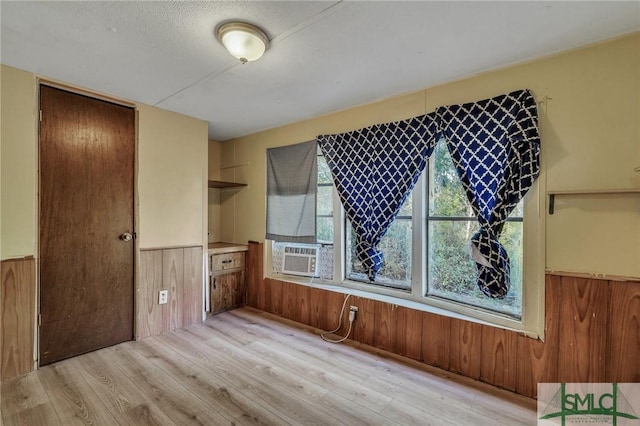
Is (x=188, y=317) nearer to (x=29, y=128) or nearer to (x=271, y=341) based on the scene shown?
(x=271, y=341)

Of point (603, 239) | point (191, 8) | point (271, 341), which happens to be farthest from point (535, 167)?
point (271, 341)

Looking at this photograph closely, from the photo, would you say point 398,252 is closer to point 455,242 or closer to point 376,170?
point 455,242

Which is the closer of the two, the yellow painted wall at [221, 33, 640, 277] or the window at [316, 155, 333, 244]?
the yellow painted wall at [221, 33, 640, 277]

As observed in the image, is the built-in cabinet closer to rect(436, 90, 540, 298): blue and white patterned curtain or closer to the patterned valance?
the patterned valance

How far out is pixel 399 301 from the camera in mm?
2537

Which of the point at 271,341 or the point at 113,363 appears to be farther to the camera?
the point at 271,341

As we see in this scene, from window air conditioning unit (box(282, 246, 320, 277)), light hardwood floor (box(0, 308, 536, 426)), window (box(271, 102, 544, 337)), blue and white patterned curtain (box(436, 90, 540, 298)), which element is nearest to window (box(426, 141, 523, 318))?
window (box(271, 102, 544, 337))

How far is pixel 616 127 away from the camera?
1673 mm

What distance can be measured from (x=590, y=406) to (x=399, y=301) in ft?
4.24

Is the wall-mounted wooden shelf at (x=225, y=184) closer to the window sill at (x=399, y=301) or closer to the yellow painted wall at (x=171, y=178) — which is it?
the yellow painted wall at (x=171, y=178)

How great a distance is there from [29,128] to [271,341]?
2607 millimetres

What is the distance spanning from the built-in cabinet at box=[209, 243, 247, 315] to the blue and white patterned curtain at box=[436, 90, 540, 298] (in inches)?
109

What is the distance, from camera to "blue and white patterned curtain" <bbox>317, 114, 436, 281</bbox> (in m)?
2.40

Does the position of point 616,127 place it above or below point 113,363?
above
